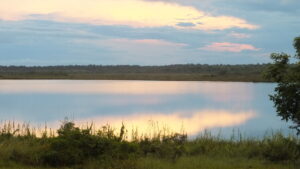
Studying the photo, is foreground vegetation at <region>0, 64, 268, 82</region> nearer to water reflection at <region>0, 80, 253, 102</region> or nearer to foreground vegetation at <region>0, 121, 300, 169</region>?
water reflection at <region>0, 80, 253, 102</region>

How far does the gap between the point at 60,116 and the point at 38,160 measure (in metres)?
15.9

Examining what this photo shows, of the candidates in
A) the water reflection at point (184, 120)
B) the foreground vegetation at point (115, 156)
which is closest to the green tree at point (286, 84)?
the foreground vegetation at point (115, 156)

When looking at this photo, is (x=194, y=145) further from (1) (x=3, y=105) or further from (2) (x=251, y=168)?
(1) (x=3, y=105)

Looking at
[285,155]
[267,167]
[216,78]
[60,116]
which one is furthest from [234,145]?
[216,78]

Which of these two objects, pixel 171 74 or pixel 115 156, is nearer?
pixel 115 156

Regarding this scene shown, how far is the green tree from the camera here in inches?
343

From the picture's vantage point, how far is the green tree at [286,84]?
8.70m

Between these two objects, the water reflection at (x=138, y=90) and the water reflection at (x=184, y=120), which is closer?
the water reflection at (x=184, y=120)

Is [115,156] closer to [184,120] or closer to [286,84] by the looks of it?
[286,84]

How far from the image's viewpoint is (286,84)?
8859mm

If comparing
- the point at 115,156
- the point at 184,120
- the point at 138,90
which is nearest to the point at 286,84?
Result: the point at 115,156

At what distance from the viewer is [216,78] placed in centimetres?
7462

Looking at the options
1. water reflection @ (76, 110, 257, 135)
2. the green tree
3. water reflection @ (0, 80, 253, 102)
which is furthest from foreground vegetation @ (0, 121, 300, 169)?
water reflection @ (0, 80, 253, 102)

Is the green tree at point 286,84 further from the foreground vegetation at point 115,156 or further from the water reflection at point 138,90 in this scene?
the water reflection at point 138,90
